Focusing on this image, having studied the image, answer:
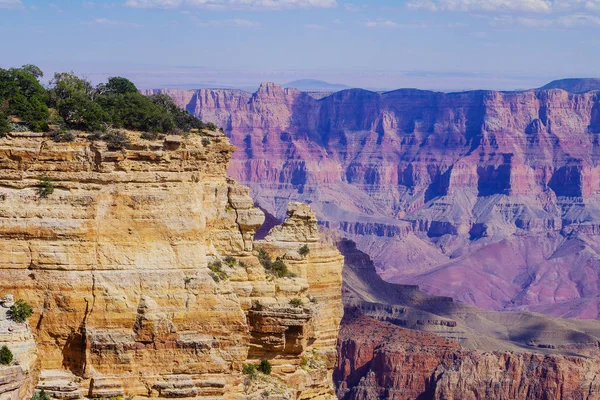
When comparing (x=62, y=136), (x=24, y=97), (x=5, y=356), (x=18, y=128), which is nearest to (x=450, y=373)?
(x=24, y=97)

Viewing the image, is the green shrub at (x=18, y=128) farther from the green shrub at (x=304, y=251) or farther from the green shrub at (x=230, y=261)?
the green shrub at (x=304, y=251)

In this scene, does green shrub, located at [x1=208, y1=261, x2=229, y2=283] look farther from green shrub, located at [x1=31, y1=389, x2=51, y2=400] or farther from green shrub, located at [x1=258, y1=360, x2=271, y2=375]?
green shrub, located at [x1=31, y1=389, x2=51, y2=400]

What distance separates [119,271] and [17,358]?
3.41 m

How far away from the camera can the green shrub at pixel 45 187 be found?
35.7 m

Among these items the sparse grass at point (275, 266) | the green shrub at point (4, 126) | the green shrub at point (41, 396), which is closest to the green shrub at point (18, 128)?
the green shrub at point (4, 126)

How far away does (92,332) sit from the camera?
35.8 meters

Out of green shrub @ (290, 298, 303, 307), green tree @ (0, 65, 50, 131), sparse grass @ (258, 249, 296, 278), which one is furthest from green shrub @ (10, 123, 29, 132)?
sparse grass @ (258, 249, 296, 278)

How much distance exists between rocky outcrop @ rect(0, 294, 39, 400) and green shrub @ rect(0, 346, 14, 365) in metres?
0.08

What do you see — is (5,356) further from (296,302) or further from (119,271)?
(296,302)

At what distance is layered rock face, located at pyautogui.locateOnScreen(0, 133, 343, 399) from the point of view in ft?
117

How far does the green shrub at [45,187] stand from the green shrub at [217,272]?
467 cm

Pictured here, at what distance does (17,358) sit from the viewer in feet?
112

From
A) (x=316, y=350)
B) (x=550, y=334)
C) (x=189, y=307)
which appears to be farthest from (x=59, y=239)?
(x=550, y=334)

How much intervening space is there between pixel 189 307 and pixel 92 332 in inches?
100
